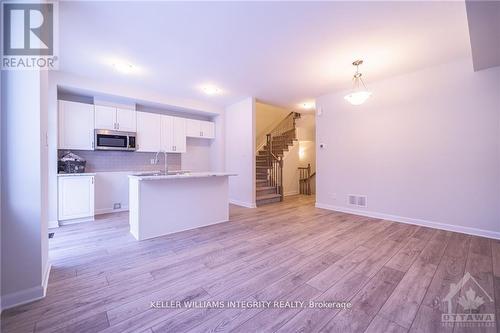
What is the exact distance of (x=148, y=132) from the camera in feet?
15.8

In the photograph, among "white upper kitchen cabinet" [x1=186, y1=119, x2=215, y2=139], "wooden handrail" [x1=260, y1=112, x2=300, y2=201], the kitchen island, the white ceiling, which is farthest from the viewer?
"wooden handrail" [x1=260, y1=112, x2=300, y2=201]

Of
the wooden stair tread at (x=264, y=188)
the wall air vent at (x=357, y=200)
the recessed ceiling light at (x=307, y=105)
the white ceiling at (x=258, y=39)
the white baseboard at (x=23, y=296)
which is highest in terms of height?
the recessed ceiling light at (x=307, y=105)

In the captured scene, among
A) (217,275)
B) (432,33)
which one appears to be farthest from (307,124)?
(217,275)

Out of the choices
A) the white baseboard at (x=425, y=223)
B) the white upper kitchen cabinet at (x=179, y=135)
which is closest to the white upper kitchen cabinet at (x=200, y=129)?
the white upper kitchen cabinet at (x=179, y=135)

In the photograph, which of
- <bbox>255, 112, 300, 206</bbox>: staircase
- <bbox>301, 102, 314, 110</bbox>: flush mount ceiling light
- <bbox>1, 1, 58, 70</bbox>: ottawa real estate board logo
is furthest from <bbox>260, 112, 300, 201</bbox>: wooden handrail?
<bbox>1, 1, 58, 70</bbox>: ottawa real estate board logo

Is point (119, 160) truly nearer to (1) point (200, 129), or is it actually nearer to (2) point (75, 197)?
(2) point (75, 197)

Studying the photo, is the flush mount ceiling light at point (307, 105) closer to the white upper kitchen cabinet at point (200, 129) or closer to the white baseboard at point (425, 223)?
the white upper kitchen cabinet at point (200, 129)

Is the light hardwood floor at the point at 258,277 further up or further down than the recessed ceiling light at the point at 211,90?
further down

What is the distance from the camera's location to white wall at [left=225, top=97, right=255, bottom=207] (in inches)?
203

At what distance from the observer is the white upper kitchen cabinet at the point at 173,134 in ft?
16.6

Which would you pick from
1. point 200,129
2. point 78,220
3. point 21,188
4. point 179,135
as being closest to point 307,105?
point 200,129

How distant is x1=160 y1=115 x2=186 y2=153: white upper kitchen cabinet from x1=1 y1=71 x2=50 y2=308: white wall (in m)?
3.40

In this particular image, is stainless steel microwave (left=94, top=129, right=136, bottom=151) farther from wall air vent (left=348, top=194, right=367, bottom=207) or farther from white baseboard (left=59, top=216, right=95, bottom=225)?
wall air vent (left=348, top=194, right=367, bottom=207)

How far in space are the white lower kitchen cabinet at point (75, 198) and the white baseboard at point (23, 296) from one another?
8.14 feet
